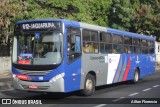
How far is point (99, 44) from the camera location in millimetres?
16156

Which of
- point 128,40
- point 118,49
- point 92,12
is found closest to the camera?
point 118,49

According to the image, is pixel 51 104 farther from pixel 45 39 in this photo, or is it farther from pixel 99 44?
pixel 99 44

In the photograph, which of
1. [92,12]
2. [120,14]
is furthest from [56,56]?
[120,14]

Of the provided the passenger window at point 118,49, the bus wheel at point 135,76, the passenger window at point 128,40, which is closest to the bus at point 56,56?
the passenger window at point 118,49

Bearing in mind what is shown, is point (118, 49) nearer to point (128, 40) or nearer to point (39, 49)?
point (128, 40)

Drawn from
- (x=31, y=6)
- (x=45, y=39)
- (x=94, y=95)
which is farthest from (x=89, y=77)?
(x=31, y=6)

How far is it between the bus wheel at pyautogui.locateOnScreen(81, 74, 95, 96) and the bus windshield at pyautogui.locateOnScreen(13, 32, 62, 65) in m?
2.18

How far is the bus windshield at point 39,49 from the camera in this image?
1312 cm

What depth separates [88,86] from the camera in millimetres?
14938

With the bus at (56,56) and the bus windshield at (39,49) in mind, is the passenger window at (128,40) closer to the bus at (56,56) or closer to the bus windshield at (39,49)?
the bus at (56,56)

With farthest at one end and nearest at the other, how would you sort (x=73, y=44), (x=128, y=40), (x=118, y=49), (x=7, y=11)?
(x=7, y=11) < (x=128, y=40) < (x=118, y=49) < (x=73, y=44)

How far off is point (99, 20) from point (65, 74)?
21410 mm

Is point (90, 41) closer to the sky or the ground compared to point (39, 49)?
closer to the sky

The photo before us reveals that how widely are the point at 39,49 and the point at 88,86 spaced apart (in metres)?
2.80
